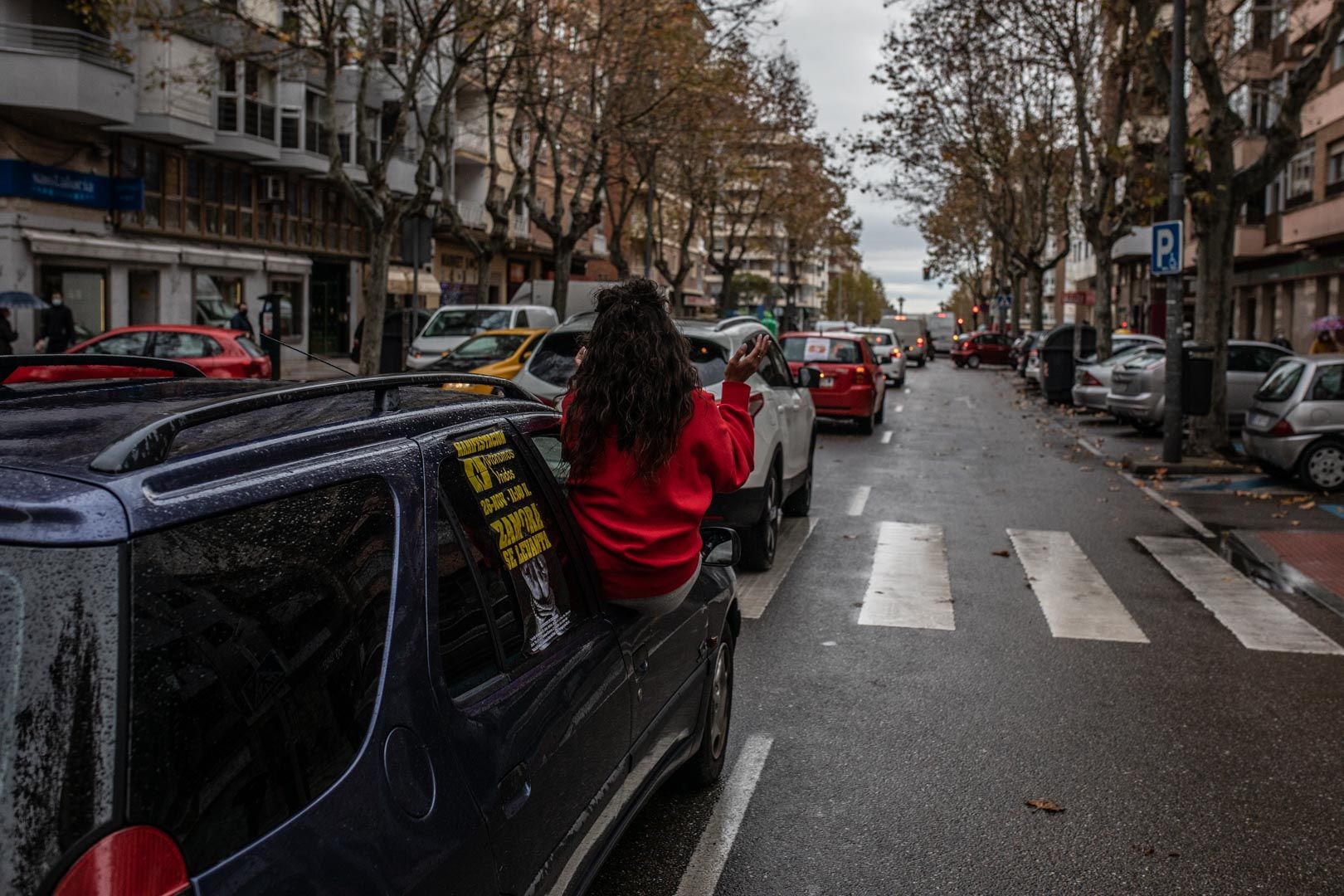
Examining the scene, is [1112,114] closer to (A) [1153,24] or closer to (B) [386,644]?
(A) [1153,24]

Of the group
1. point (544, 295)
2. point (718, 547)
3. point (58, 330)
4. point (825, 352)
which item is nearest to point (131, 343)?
point (58, 330)

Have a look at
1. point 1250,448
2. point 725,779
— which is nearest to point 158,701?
point 725,779

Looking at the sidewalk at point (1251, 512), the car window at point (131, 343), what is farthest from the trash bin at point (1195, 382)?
the car window at point (131, 343)

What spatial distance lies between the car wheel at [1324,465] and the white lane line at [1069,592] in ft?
14.6

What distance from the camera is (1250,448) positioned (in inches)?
613

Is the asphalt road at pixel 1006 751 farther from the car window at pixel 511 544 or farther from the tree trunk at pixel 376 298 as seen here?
the tree trunk at pixel 376 298

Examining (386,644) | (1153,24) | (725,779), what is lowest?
(725,779)

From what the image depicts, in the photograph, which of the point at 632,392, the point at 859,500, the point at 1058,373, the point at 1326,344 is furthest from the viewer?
the point at 1058,373

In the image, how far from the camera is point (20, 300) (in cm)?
2381

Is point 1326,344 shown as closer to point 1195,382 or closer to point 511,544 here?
point 1195,382

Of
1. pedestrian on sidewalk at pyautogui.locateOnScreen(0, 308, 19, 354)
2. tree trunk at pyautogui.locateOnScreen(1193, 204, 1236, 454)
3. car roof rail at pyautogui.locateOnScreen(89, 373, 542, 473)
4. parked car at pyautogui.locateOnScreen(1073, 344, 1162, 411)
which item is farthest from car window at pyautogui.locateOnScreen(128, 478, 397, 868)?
parked car at pyautogui.locateOnScreen(1073, 344, 1162, 411)

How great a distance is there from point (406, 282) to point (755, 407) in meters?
35.9

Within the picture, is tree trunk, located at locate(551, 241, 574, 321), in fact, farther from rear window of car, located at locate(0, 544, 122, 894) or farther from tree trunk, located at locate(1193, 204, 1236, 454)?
rear window of car, located at locate(0, 544, 122, 894)

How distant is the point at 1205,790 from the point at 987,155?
118 ft
